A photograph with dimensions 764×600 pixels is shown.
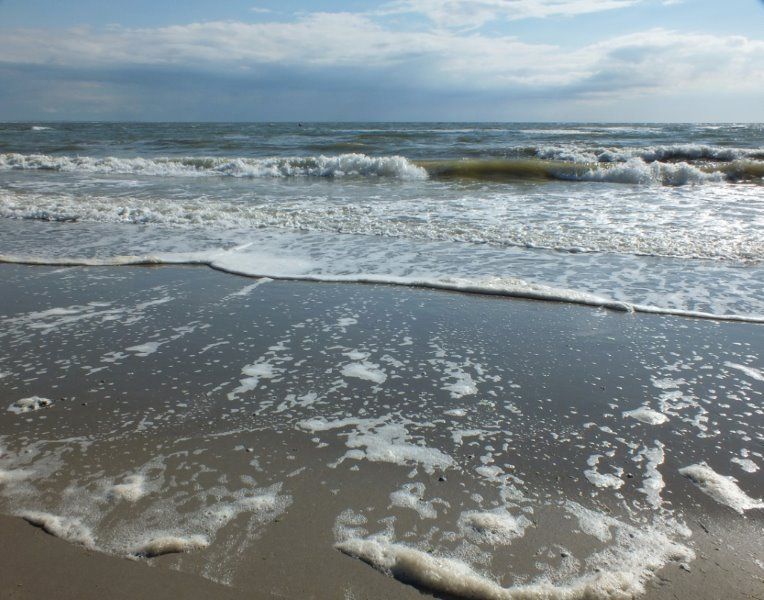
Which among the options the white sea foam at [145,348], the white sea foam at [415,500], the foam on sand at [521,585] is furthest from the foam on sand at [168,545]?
the white sea foam at [145,348]

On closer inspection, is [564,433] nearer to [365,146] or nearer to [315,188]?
[315,188]

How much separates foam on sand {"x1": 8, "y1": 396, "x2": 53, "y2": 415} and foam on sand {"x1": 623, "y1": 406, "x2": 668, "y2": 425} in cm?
307

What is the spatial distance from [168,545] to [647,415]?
2371mm

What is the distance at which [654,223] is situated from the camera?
8.60 metres

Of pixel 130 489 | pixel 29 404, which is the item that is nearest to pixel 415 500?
pixel 130 489

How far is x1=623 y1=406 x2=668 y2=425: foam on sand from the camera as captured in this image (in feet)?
9.61

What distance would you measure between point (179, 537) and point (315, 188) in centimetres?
1217

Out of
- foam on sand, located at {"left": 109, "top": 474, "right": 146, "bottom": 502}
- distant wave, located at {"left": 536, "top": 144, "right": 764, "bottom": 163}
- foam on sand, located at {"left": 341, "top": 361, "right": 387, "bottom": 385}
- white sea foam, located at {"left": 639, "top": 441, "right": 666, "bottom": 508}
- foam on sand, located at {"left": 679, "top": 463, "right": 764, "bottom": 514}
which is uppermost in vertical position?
distant wave, located at {"left": 536, "top": 144, "right": 764, "bottom": 163}

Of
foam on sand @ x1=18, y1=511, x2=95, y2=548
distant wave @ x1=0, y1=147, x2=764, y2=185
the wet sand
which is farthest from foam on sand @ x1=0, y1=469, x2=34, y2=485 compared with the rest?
distant wave @ x1=0, y1=147, x2=764, y2=185

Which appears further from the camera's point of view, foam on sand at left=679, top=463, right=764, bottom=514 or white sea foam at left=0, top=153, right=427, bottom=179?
white sea foam at left=0, top=153, right=427, bottom=179

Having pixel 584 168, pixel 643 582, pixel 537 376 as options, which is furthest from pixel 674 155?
pixel 643 582

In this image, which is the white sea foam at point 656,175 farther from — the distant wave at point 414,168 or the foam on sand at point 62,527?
the foam on sand at point 62,527

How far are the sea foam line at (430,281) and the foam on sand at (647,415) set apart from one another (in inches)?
73.4

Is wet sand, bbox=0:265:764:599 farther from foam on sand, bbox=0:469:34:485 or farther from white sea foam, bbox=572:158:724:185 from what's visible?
white sea foam, bbox=572:158:724:185
